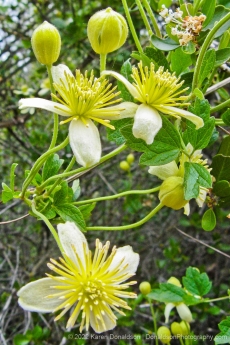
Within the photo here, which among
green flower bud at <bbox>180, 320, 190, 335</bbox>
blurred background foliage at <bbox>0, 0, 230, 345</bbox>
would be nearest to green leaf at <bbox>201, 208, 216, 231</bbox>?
green flower bud at <bbox>180, 320, 190, 335</bbox>

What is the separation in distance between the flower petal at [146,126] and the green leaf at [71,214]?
0.20 m

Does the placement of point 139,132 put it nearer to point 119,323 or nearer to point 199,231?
point 119,323

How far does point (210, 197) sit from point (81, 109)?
0.36 metres

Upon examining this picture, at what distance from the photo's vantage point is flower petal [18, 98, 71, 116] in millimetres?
690

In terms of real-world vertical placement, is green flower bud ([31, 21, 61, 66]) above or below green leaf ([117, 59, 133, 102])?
above

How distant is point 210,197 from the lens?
3.11 ft

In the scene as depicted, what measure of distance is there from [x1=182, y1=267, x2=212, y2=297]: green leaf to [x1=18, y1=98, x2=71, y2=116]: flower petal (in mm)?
600

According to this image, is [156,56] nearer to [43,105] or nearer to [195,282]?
[43,105]

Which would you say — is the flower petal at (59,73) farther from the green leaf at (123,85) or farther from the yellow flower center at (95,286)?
the yellow flower center at (95,286)

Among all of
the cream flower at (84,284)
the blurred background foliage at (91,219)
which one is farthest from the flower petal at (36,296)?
the blurred background foliage at (91,219)

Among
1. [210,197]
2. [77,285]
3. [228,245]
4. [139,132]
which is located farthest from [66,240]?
[228,245]

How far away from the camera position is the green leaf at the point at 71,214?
2.56 feet

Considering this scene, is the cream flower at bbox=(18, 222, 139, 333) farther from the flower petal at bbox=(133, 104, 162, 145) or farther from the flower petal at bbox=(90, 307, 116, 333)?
the flower petal at bbox=(133, 104, 162, 145)

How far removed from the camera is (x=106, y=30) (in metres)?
0.75
